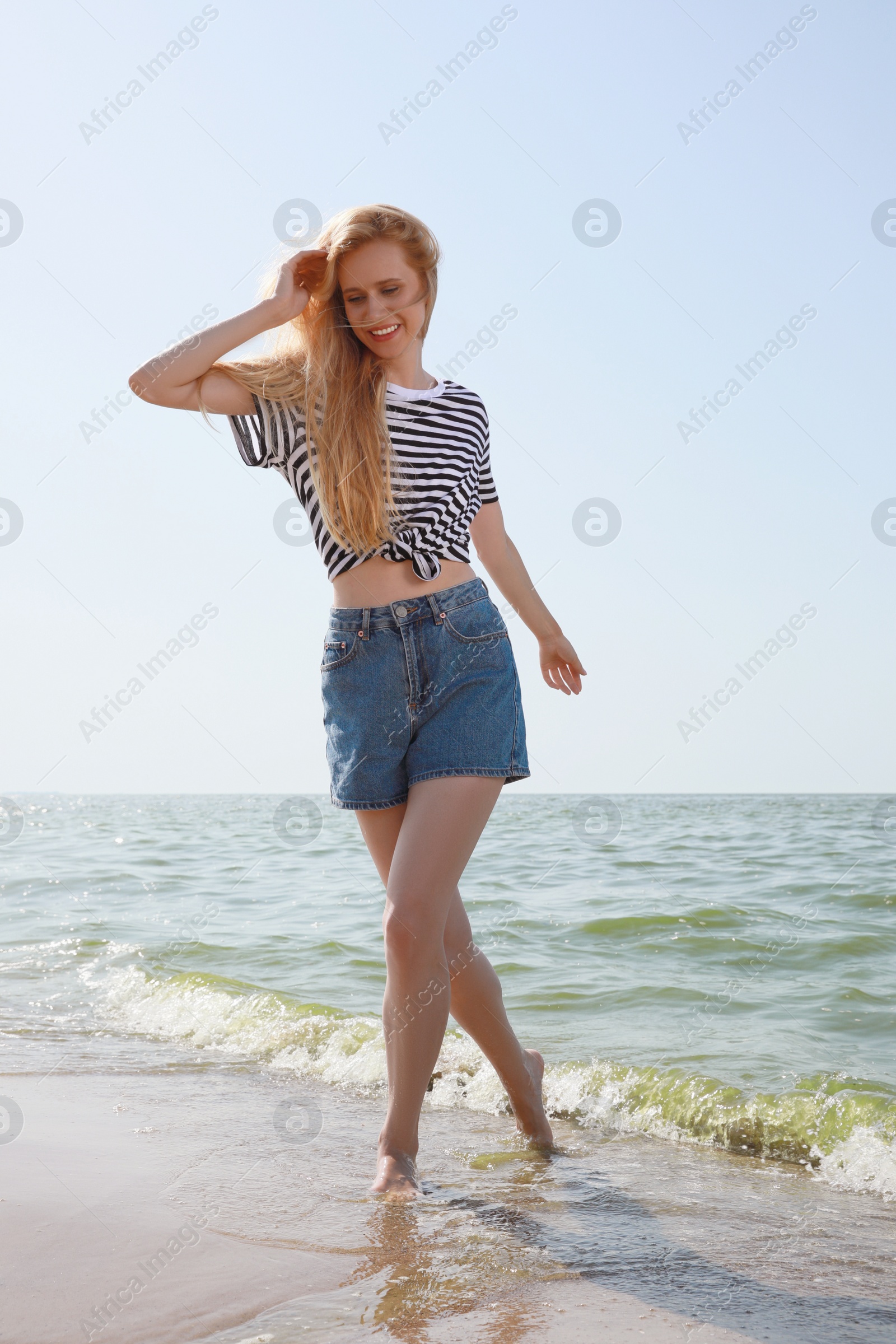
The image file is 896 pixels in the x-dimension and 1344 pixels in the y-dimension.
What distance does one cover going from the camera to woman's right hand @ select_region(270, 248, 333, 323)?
7.45ft

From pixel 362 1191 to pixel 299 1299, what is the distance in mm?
628

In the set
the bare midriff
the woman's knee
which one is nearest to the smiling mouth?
the bare midriff

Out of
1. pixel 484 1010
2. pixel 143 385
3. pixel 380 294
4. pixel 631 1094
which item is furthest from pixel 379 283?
pixel 631 1094

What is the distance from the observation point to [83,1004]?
488 centimetres

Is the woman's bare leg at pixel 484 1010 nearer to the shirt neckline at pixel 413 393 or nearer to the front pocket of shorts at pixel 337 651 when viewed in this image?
the front pocket of shorts at pixel 337 651

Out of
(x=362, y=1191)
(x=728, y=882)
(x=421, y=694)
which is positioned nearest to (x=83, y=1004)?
(x=362, y=1191)

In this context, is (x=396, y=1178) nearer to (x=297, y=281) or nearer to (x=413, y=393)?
(x=413, y=393)

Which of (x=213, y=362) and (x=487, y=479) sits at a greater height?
(x=213, y=362)

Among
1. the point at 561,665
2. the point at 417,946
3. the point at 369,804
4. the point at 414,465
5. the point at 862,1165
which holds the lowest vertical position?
the point at 862,1165

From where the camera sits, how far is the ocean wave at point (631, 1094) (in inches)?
119

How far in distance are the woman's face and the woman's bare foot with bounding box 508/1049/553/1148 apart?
176 centimetres

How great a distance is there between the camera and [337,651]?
2350 mm

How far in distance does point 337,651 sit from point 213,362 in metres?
0.66

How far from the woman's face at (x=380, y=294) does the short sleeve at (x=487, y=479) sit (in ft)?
0.95
